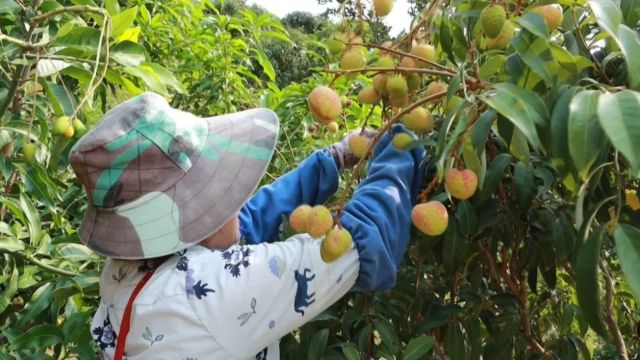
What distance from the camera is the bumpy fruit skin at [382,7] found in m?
0.98

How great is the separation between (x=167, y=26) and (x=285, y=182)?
4.88ft

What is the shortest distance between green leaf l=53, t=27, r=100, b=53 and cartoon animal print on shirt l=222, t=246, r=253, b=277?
0.45m

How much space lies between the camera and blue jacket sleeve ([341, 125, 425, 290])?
0.96 metres

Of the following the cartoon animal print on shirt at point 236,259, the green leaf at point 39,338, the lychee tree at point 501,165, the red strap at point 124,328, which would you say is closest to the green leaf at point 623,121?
the lychee tree at point 501,165

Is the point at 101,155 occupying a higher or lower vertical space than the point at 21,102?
higher

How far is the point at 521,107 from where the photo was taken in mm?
648

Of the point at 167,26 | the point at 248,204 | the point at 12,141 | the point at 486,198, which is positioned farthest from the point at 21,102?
the point at 167,26

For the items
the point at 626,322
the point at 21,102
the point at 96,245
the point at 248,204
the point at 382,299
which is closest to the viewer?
the point at 96,245

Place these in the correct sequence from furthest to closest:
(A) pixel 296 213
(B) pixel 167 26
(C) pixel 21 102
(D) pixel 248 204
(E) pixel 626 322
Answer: (B) pixel 167 26
(E) pixel 626 322
(C) pixel 21 102
(D) pixel 248 204
(A) pixel 296 213

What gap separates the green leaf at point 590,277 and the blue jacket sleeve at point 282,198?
2.03ft

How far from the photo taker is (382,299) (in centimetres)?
118

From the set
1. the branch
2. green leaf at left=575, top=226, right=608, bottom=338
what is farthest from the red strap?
the branch

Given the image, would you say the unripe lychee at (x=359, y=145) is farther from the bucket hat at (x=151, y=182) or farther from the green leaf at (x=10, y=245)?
the green leaf at (x=10, y=245)

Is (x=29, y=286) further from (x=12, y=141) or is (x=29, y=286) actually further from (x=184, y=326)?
(x=184, y=326)
